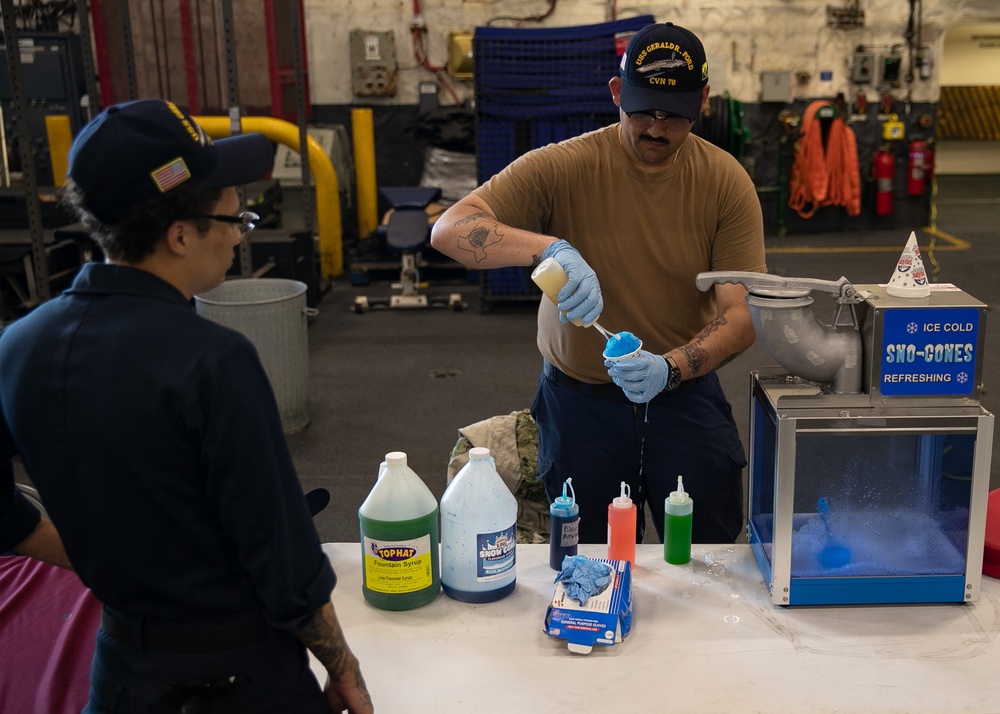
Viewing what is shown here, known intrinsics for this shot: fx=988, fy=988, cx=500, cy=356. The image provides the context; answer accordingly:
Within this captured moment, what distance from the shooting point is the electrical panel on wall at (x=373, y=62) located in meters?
9.19

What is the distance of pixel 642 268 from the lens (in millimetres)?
2271

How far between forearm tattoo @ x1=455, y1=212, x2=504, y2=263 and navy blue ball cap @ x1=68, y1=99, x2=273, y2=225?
3.17 ft

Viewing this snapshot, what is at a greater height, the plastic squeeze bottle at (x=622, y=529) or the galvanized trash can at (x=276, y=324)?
the plastic squeeze bottle at (x=622, y=529)

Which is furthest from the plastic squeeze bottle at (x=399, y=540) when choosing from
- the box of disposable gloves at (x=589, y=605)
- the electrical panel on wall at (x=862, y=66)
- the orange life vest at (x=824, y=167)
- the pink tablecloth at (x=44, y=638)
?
the electrical panel on wall at (x=862, y=66)

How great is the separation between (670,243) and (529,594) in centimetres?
88

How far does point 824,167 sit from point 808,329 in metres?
8.50

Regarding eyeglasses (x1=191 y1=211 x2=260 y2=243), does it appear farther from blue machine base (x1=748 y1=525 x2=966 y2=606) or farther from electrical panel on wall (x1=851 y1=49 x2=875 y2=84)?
electrical panel on wall (x1=851 y1=49 x2=875 y2=84)

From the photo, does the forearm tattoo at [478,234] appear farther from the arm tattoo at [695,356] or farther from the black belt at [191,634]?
the black belt at [191,634]

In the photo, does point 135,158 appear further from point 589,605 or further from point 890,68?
point 890,68

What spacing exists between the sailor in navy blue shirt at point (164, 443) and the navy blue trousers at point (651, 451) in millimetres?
1101

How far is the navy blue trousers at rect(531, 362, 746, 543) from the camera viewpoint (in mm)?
2309

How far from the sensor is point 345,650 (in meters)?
1.41

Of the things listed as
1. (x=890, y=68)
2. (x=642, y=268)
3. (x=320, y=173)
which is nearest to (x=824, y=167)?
(x=890, y=68)

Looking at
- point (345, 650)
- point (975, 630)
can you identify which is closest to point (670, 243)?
point (975, 630)
